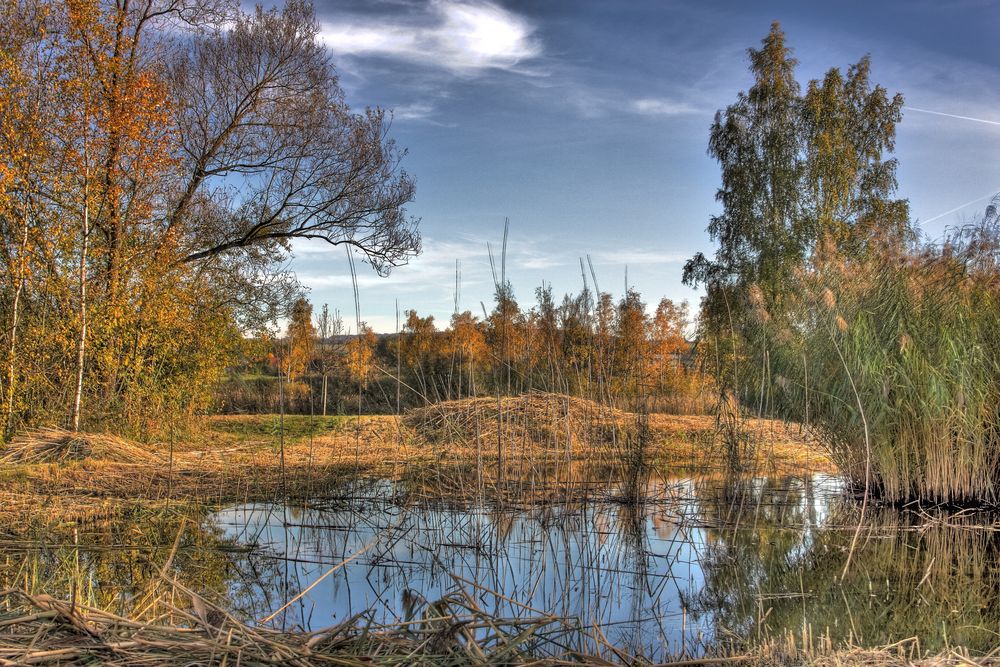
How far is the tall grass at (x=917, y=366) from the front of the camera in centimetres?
629

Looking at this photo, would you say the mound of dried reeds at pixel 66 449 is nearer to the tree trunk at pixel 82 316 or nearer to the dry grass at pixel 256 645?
the tree trunk at pixel 82 316

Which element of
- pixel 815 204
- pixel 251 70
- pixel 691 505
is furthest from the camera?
pixel 815 204

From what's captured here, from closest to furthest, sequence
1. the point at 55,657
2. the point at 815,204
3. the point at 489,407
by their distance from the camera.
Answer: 1. the point at 55,657
2. the point at 489,407
3. the point at 815,204

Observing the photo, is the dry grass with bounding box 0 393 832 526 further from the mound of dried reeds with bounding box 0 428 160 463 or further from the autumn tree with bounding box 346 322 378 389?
the autumn tree with bounding box 346 322 378 389

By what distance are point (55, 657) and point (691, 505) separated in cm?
503

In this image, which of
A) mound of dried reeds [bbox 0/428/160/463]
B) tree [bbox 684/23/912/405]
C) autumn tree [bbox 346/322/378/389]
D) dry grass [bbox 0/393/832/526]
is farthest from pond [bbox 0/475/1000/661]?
tree [bbox 684/23/912/405]

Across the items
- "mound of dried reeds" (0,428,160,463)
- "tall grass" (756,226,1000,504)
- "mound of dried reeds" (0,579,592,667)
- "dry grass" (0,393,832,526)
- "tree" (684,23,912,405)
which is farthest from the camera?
"tree" (684,23,912,405)

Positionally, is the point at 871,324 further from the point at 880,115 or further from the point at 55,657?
the point at 880,115

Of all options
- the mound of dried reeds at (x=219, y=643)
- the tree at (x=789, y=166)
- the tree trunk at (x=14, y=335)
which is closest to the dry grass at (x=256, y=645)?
the mound of dried reeds at (x=219, y=643)

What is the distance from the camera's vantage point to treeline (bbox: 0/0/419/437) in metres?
8.94

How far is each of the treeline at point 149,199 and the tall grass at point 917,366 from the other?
8.10 metres

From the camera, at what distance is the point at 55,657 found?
2.18 meters

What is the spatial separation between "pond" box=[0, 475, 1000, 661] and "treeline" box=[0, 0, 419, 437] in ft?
15.5

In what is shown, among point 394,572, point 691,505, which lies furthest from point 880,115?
point 394,572
